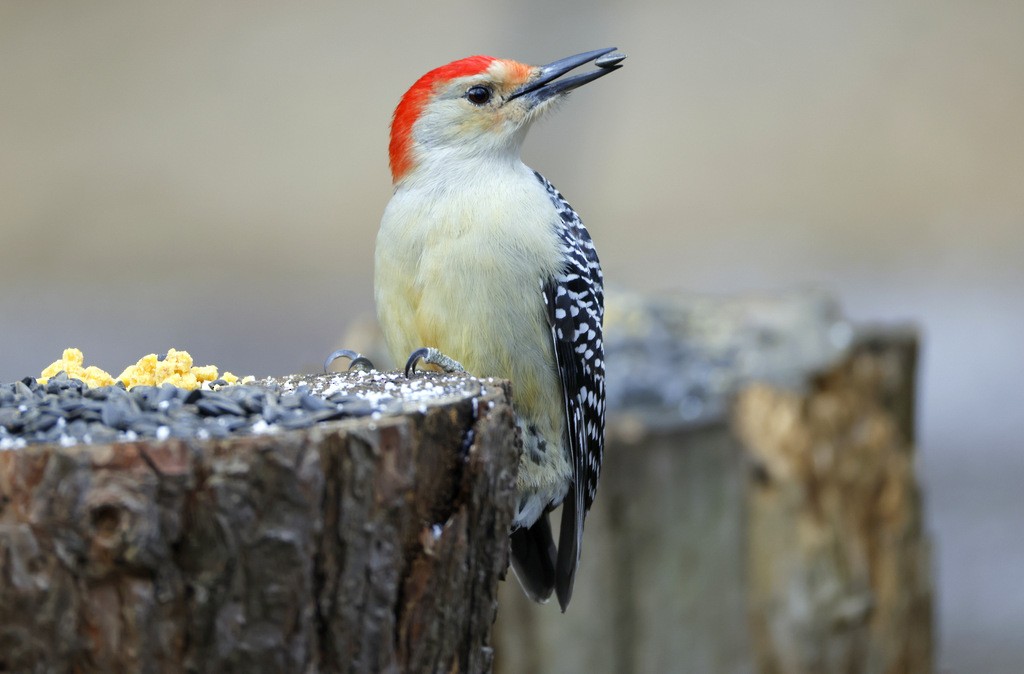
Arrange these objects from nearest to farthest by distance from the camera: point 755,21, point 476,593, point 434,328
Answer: point 476,593
point 434,328
point 755,21

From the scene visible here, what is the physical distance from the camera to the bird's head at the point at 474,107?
167 inches

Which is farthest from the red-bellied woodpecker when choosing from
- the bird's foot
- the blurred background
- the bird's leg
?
the blurred background

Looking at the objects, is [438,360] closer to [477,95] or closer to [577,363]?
[577,363]

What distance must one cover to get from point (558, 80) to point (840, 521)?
2.95 metres

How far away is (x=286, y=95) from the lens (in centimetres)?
1816

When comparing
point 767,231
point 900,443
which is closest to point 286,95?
point 767,231

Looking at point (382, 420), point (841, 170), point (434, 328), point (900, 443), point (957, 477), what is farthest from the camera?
point (841, 170)

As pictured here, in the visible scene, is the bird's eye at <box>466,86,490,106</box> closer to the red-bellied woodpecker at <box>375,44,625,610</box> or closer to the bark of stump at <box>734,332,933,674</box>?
the red-bellied woodpecker at <box>375,44,625,610</box>

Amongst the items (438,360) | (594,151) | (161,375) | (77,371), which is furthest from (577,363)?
(594,151)

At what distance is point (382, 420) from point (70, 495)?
67cm

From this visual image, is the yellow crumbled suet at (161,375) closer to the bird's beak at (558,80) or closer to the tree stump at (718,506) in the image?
the bird's beak at (558,80)

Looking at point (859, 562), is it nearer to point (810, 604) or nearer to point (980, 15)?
point (810, 604)

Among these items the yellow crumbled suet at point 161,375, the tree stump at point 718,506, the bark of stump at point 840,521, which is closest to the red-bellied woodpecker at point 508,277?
the yellow crumbled suet at point 161,375

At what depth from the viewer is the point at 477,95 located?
427cm
